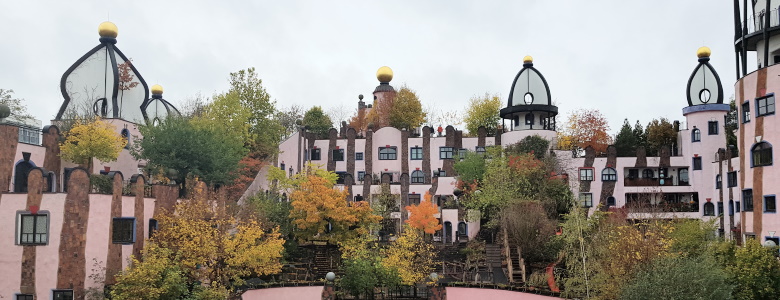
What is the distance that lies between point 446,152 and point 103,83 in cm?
2417

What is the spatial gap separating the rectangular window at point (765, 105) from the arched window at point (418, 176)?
25.6 metres

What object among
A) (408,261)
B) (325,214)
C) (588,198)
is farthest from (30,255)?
(588,198)

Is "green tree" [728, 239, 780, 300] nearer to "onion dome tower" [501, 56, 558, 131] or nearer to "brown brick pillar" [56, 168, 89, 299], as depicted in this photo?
"brown brick pillar" [56, 168, 89, 299]

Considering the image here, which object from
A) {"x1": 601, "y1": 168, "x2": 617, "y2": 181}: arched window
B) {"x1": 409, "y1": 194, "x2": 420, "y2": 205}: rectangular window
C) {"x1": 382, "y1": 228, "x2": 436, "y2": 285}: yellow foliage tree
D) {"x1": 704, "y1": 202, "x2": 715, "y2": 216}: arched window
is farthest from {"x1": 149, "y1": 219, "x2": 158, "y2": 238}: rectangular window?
{"x1": 704, "y1": 202, "x2": 715, "y2": 216}: arched window

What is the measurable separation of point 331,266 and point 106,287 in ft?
39.2

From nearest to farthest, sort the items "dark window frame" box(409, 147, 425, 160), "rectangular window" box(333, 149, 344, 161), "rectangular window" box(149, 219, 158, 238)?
"rectangular window" box(149, 219, 158, 238)
"dark window frame" box(409, 147, 425, 160)
"rectangular window" box(333, 149, 344, 161)

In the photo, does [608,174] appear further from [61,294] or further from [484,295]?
[61,294]

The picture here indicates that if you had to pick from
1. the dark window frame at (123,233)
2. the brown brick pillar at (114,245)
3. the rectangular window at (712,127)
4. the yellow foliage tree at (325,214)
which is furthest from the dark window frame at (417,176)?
the brown brick pillar at (114,245)

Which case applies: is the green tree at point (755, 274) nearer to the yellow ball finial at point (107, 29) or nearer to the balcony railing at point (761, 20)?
the balcony railing at point (761, 20)

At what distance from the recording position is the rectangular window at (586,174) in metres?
48.4

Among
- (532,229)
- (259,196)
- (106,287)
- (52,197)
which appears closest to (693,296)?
(532,229)

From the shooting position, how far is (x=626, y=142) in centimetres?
5219

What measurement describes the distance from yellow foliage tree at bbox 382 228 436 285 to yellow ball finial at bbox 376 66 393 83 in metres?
29.1

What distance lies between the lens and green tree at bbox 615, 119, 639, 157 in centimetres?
5109
